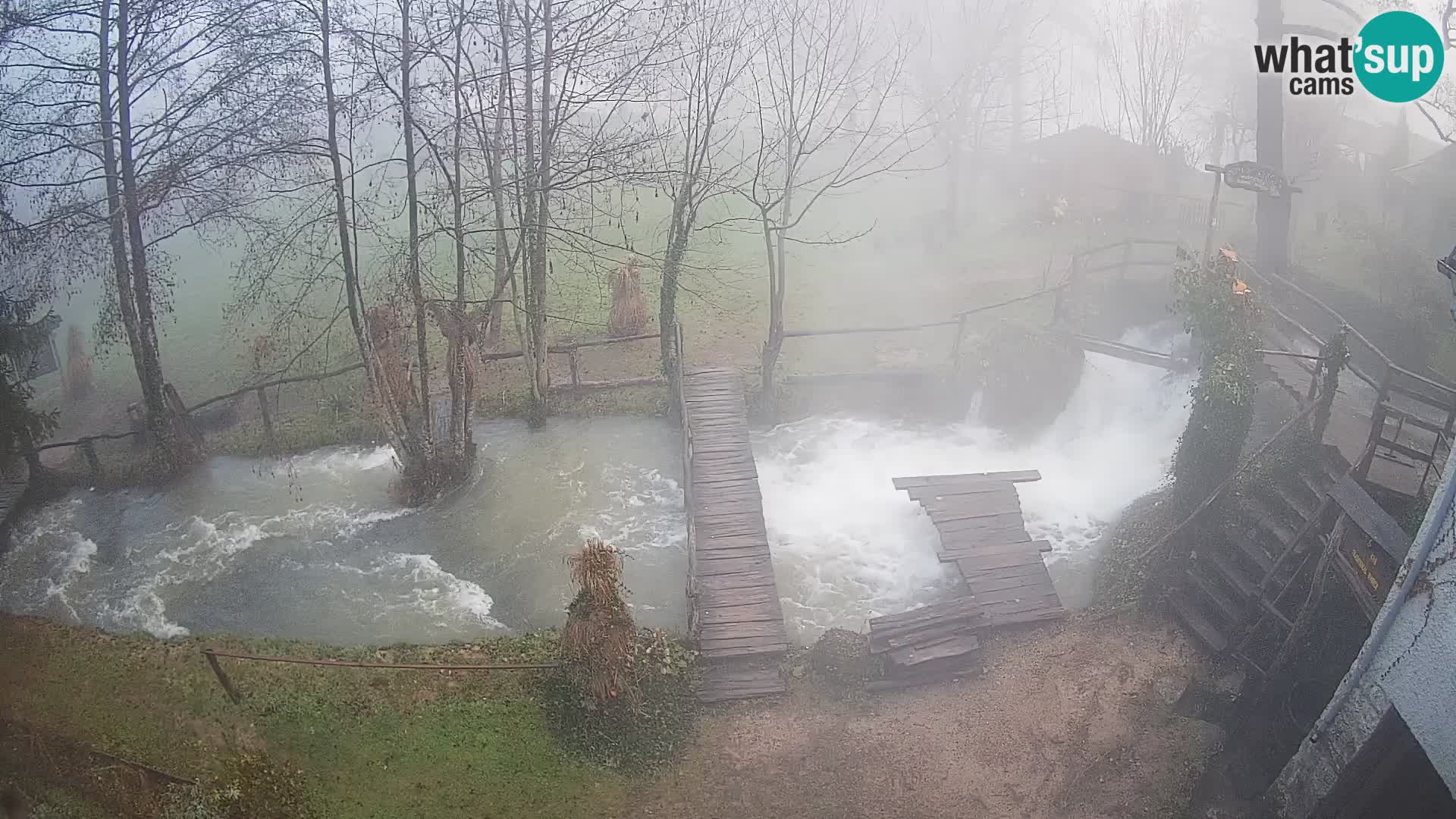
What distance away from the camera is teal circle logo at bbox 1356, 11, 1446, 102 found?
19.4 metres

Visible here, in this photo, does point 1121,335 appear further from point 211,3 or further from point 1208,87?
point 1208,87

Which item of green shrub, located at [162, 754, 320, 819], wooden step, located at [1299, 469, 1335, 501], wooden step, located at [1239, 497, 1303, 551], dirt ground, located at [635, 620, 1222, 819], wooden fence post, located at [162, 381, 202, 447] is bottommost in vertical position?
dirt ground, located at [635, 620, 1222, 819]

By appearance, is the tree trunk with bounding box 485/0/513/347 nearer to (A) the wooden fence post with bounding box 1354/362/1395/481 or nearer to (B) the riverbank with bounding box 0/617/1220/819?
(B) the riverbank with bounding box 0/617/1220/819

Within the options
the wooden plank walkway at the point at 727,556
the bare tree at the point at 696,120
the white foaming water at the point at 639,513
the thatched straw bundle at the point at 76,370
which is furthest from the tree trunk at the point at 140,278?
the wooden plank walkway at the point at 727,556

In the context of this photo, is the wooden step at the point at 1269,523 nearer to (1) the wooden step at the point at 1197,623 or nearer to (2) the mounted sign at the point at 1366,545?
(1) the wooden step at the point at 1197,623

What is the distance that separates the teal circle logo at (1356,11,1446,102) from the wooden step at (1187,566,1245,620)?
43.7 ft

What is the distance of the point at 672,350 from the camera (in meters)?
20.2

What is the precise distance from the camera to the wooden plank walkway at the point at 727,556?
1205 centimetres

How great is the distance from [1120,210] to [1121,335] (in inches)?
432

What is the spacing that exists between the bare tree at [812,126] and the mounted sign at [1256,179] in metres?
7.39

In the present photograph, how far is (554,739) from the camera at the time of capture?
1050cm

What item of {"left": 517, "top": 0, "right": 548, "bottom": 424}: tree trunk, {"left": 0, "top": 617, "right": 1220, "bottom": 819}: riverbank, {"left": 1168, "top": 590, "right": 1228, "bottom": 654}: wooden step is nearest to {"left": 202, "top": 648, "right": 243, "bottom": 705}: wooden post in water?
{"left": 0, "top": 617, "right": 1220, "bottom": 819}: riverbank

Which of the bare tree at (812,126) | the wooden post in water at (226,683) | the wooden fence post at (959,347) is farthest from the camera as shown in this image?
the wooden fence post at (959,347)

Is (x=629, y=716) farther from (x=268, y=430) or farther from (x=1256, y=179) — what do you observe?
(x=1256, y=179)
